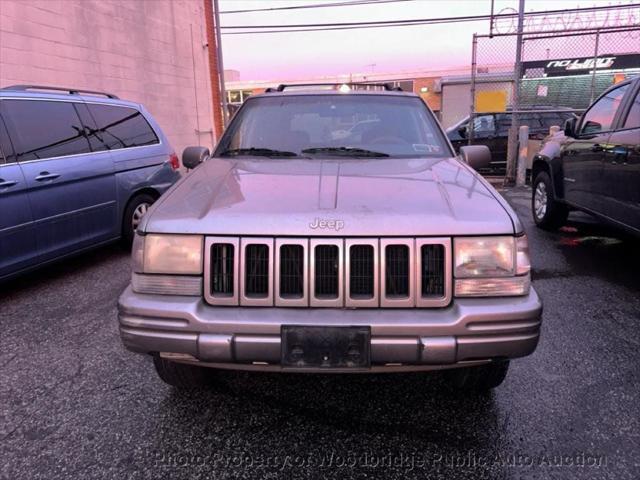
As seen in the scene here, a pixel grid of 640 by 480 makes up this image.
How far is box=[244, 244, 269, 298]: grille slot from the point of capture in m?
2.13

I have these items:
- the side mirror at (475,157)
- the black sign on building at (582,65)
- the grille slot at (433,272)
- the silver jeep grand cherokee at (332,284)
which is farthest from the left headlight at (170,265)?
the black sign on building at (582,65)

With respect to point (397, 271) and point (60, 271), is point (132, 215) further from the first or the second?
point (397, 271)

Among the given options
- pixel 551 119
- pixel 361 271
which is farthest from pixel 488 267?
pixel 551 119

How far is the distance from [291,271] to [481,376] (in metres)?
1.14

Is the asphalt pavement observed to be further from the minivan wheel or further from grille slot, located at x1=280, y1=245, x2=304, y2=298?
the minivan wheel

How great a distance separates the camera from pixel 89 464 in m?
2.21

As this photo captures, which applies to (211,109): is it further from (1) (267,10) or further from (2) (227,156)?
(2) (227,156)

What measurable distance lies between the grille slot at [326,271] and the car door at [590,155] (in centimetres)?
375

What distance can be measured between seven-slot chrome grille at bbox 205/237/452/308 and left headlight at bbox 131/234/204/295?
54mm

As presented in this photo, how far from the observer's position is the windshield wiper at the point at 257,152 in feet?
10.7

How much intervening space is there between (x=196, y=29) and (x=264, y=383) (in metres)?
12.1

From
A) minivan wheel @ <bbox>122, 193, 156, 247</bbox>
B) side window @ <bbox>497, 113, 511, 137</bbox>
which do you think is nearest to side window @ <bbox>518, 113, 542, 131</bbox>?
side window @ <bbox>497, 113, 511, 137</bbox>

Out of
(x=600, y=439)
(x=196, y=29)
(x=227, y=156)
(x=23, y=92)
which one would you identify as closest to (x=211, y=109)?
(x=196, y=29)

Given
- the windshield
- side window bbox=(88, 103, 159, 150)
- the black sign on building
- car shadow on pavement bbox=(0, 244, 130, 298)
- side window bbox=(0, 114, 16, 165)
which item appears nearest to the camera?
the windshield
